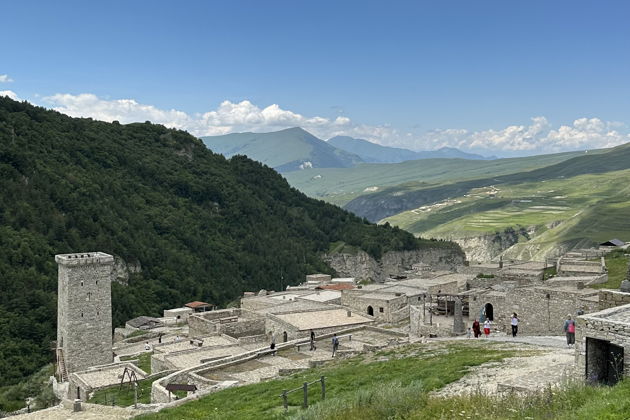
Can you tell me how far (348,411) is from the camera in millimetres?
14570

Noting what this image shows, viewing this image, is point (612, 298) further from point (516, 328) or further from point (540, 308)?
point (540, 308)

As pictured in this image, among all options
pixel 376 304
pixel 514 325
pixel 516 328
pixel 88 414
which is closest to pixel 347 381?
pixel 88 414

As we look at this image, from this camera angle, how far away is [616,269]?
48188 millimetres

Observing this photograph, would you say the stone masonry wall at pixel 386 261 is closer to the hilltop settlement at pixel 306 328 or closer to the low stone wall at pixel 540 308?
the hilltop settlement at pixel 306 328

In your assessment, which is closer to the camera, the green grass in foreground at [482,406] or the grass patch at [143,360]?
the green grass in foreground at [482,406]

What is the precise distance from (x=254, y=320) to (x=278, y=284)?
230ft

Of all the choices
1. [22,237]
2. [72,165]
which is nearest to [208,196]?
[72,165]

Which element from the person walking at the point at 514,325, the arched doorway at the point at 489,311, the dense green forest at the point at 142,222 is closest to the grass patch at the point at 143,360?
the dense green forest at the point at 142,222

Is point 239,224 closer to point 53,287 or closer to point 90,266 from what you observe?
point 53,287

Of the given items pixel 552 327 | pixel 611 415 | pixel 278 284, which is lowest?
pixel 278 284

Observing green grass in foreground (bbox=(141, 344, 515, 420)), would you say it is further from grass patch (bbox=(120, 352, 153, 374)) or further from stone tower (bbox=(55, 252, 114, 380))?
stone tower (bbox=(55, 252, 114, 380))

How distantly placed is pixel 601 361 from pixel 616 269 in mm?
38099

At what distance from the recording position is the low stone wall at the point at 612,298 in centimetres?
1805

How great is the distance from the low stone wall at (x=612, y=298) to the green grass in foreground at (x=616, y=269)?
2042 cm
